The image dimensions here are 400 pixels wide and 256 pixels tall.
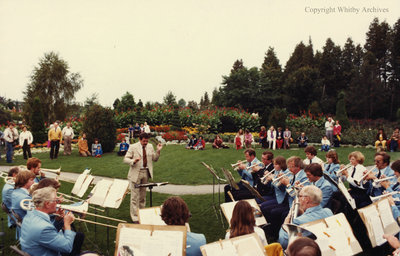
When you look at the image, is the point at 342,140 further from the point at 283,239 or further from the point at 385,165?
the point at 283,239

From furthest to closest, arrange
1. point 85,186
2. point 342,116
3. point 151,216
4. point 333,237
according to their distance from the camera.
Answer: point 342,116 → point 85,186 → point 151,216 → point 333,237

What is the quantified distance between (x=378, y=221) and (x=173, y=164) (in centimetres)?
1247

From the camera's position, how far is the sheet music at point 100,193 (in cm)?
635

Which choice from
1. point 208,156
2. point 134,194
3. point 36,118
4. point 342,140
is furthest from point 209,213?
point 36,118

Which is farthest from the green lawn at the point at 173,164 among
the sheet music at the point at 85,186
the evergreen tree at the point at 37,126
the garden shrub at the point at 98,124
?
the evergreen tree at the point at 37,126

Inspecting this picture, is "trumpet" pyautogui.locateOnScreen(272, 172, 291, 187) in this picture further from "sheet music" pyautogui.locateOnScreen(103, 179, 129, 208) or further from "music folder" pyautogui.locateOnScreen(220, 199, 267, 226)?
"sheet music" pyautogui.locateOnScreen(103, 179, 129, 208)

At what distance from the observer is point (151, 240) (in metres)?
3.35

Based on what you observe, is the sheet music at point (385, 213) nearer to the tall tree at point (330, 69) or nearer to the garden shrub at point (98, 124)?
the garden shrub at point (98, 124)

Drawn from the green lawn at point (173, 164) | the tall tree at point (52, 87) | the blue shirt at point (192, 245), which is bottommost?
the green lawn at point (173, 164)

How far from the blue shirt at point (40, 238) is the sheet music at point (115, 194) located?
2.37 m

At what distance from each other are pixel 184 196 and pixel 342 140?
1753 centimetres

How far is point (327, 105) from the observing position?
1924 inches

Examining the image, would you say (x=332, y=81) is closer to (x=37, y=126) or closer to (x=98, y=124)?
(x=98, y=124)

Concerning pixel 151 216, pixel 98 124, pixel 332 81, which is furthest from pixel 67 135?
pixel 332 81
